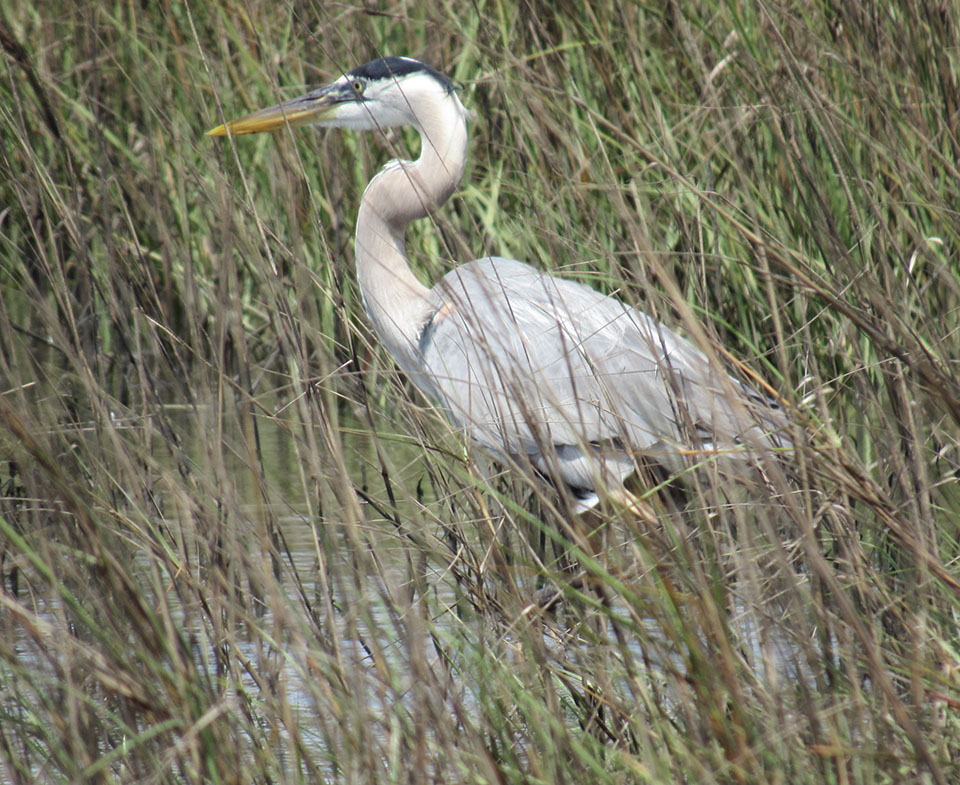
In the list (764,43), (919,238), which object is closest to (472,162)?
(764,43)

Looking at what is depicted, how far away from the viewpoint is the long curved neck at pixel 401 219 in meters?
3.42

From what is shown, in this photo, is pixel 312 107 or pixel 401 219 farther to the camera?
pixel 312 107

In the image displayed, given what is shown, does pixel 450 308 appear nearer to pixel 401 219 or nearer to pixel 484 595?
pixel 401 219

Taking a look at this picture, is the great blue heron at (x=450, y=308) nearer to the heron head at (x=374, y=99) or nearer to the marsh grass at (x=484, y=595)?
the heron head at (x=374, y=99)

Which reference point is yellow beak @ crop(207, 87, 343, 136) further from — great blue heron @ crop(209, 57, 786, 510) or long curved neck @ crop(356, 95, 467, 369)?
long curved neck @ crop(356, 95, 467, 369)

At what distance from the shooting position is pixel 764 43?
3277mm

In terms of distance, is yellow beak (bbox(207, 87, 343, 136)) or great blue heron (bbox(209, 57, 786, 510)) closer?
great blue heron (bbox(209, 57, 786, 510))

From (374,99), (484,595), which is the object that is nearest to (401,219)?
(374,99)

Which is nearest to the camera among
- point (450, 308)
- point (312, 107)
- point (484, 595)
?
point (484, 595)

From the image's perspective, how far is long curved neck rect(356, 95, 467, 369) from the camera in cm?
342

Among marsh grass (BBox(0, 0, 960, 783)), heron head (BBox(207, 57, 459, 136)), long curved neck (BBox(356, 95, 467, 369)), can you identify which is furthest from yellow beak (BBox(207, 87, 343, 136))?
marsh grass (BBox(0, 0, 960, 783))

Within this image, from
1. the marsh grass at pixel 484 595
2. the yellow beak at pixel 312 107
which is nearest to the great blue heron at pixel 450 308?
the yellow beak at pixel 312 107

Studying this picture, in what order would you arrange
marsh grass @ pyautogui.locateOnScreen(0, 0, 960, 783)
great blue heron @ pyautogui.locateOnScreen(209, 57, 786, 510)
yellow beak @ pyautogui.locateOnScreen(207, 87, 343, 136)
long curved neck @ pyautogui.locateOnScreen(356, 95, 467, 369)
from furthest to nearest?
yellow beak @ pyautogui.locateOnScreen(207, 87, 343, 136) → long curved neck @ pyautogui.locateOnScreen(356, 95, 467, 369) → great blue heron @ pyautogui.locateOnScreen(209, 57, 786, 510) → marsh grass @ pyautogui.locateOnScreen(0, 0, 960, 783)

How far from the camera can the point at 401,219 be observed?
11.4ft
